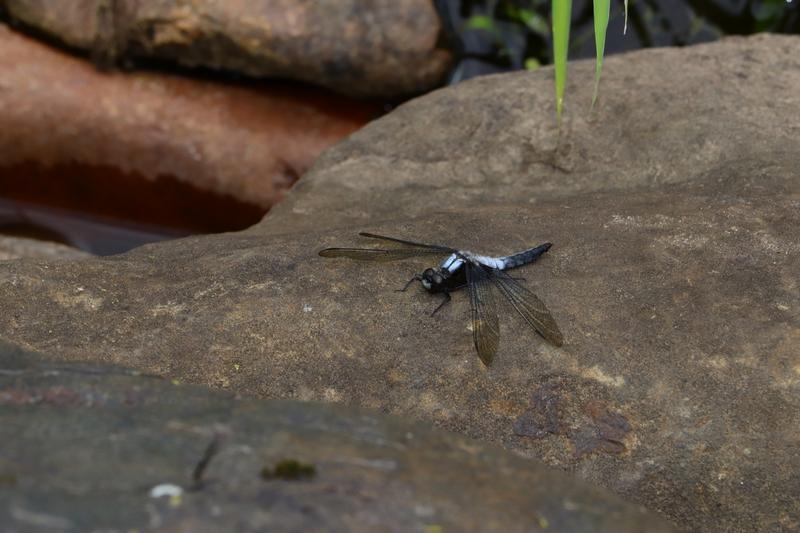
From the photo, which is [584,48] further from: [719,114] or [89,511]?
[89,511]

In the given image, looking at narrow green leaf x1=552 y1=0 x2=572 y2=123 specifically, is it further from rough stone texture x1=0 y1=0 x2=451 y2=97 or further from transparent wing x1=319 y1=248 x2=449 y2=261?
rough stone texture x1=0 y1=0 x2=451 y2=97

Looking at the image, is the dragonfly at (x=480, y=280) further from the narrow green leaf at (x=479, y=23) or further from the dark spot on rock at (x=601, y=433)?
the narrow green leaf at (x=479, y=23)

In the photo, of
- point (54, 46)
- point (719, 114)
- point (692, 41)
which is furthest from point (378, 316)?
point (692, 41)

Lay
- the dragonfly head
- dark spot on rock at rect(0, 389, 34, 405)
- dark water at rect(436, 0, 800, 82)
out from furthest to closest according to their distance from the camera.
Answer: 1. dark water at rect(436, 0, 800, 82)
2. the dragonfly head
3. dark spot on rock at rect(0, 389, 34, 405)

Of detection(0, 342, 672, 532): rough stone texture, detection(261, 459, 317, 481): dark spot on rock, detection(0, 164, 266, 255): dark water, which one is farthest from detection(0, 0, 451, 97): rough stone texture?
detection(261, 459, 317, 481): dark spot on rock

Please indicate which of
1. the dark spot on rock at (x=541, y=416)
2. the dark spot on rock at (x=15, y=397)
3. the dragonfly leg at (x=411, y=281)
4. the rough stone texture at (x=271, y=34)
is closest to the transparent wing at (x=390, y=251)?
the dragonfly leg at (x=411, y=281)

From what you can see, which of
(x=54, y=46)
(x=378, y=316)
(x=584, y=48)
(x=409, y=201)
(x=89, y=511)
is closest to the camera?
(x=89, y=511)

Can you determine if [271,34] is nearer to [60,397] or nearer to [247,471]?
[60,397]

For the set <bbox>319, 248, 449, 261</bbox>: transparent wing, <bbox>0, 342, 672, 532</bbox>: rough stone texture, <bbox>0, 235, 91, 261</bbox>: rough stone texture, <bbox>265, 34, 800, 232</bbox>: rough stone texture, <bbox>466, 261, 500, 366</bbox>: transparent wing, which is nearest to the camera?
<bbox>0, 342, 672, 532</bbox>: rough stone texture
